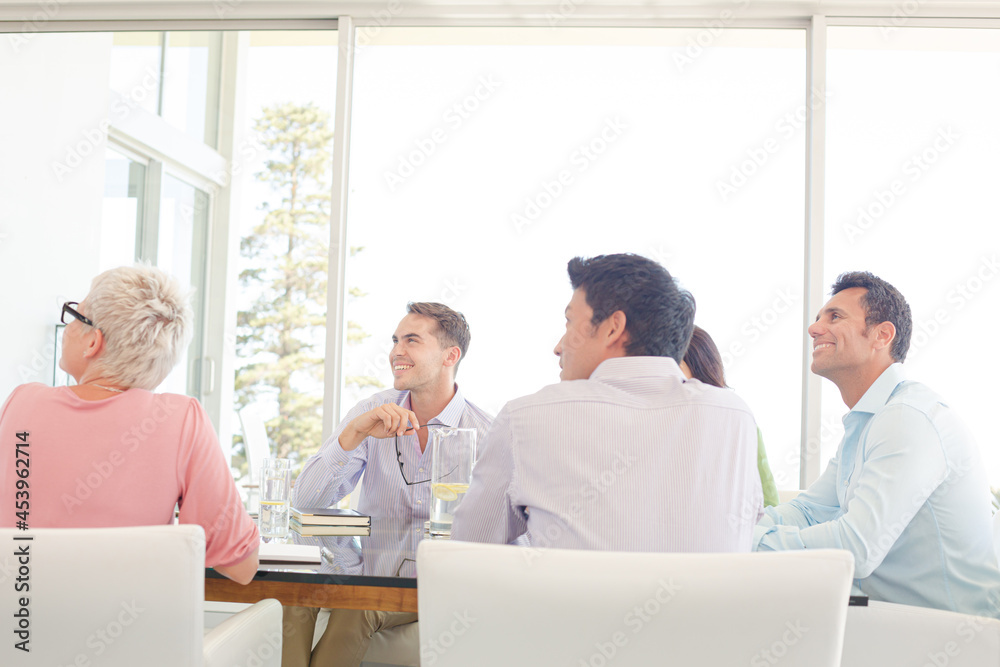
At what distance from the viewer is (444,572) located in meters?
1.02

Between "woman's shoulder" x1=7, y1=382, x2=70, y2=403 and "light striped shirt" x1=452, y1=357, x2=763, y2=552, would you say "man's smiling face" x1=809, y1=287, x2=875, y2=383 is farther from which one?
"woman's shoulder" x1=7, y1=382, x2=70, y2=403

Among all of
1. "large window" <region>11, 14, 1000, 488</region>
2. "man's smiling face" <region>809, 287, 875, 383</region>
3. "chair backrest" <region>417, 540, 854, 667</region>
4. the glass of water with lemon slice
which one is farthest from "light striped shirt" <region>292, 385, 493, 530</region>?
"chair backrest" <region>417, 540, 854, 667</region>

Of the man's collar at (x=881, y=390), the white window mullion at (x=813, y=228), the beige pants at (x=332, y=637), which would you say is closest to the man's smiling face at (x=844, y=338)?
the man's collar at (x=881, y=390)

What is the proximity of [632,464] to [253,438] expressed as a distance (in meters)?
3.41

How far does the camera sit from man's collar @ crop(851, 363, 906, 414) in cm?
191

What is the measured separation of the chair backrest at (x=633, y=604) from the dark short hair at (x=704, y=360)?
1.46 m

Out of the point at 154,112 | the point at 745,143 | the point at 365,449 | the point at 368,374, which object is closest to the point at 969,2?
the point at 745,143

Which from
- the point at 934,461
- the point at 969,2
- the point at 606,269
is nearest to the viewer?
the point at 606,269

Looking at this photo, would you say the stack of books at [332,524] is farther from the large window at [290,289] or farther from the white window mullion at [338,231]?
the large window at [290,289]

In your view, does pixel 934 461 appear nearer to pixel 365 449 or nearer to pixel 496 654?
pixel 496 654

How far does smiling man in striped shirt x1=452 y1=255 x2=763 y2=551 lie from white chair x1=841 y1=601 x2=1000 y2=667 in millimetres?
419

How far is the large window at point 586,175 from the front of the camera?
3.24 m

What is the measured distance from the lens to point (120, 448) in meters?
1.39

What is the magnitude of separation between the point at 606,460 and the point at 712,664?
328 mm
